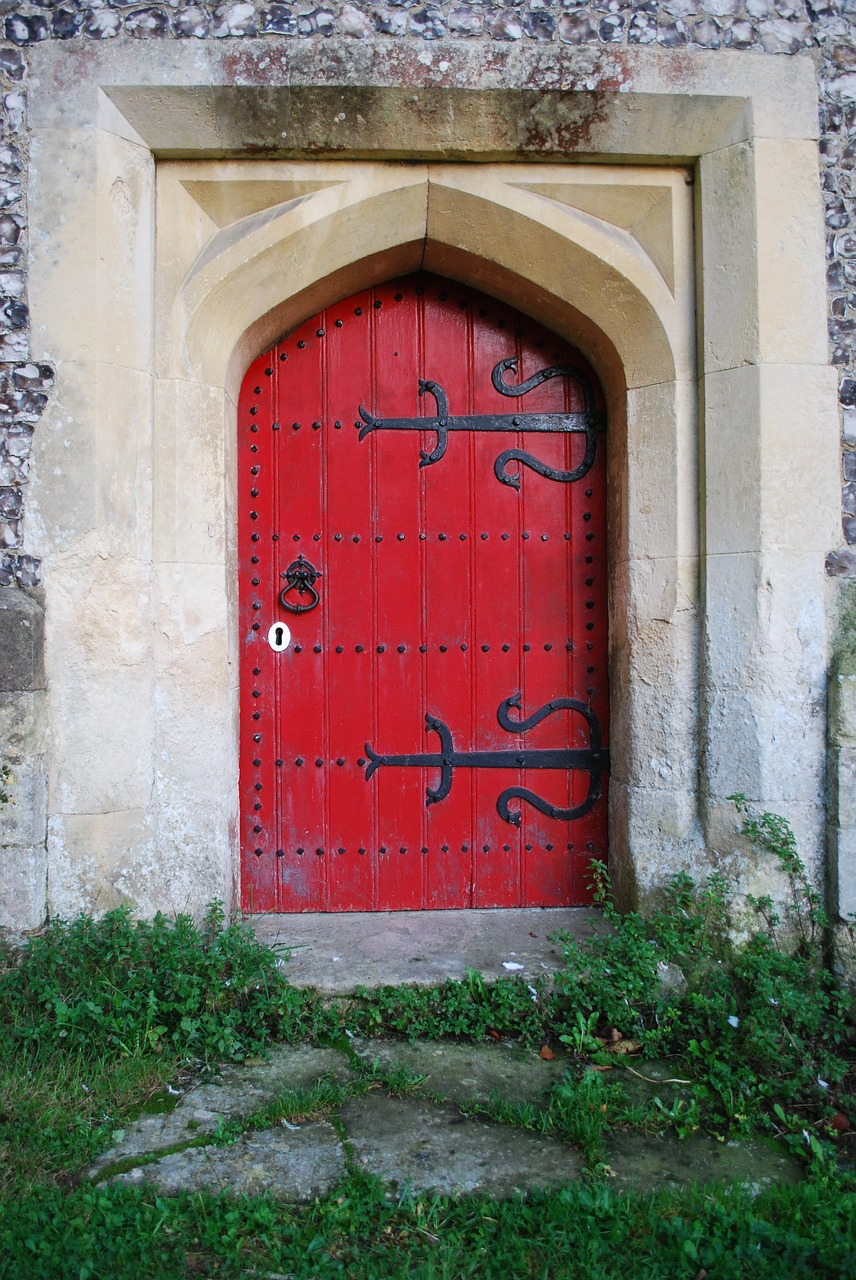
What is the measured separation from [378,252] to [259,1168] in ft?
9.20

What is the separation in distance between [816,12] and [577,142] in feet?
2.86

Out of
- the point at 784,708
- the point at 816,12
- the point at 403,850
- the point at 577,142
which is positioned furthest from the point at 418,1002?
the point at 816,12

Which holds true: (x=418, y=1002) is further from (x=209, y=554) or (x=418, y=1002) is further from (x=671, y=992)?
(x=209, y=554)

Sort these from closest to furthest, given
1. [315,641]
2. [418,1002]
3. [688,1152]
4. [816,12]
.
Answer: [688,1152] < [418,1002] < [816,12] < [315,641]

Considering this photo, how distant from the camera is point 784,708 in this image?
2.71 meters

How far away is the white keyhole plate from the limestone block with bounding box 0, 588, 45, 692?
0.84 meters

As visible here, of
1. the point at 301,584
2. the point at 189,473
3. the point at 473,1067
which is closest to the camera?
the point at 473,1067

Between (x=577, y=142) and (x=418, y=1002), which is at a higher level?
(x=577, y=142)

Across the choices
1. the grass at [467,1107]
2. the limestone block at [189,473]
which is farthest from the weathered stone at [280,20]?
the grass at [467,1107]

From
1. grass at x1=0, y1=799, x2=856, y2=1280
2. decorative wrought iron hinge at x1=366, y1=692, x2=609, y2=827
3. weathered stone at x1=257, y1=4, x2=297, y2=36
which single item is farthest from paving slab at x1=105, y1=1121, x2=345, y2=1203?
weathered stone at x1=257, y1=4, x2=297, y2=36

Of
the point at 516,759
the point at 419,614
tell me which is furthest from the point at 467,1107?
the point at 419,614

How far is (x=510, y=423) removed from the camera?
3225mm

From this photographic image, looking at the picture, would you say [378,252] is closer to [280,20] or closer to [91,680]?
[280,20]

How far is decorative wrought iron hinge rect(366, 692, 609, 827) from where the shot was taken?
321 cm
